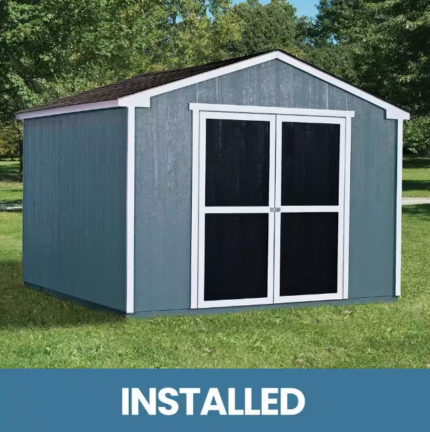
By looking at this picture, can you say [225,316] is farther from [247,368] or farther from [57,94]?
[57,94]

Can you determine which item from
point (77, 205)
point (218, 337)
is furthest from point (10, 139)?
point (218, 337)

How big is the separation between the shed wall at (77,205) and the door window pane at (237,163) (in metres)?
0.96

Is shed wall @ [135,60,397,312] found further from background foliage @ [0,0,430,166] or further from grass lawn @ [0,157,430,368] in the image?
background foliage @ [0,0,430,166]

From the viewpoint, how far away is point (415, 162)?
186 ft

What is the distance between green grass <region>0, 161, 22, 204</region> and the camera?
31234 millimetres

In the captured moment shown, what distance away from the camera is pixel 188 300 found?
9.59 metres

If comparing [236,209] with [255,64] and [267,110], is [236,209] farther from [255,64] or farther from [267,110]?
[255,64]

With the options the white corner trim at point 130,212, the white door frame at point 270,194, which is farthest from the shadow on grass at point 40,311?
the white door frame at point 270,194

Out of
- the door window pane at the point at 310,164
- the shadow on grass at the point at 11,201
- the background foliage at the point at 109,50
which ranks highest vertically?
the background foliage at the point at 109,50

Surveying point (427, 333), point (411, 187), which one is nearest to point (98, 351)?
point (427, 333)

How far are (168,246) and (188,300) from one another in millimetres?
606

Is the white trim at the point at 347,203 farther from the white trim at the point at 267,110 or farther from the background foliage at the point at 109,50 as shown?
the background foliage at the point at 109,50

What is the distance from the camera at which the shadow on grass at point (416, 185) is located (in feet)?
121

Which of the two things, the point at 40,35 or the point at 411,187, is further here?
the point at 411,187
